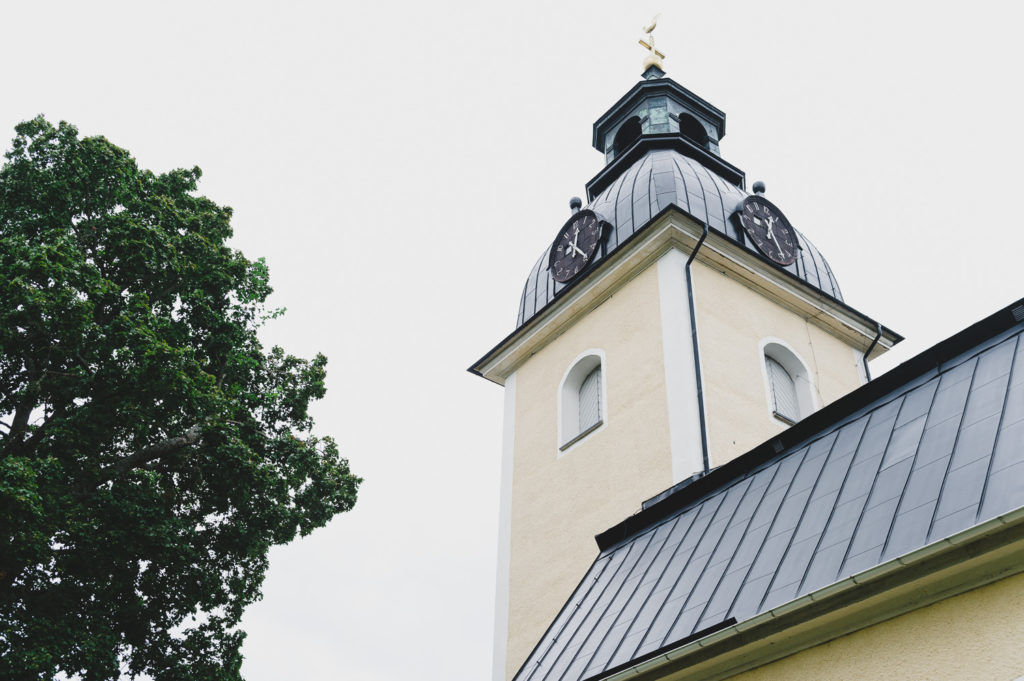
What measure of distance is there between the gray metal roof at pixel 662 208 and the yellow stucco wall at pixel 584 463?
37.2 inches

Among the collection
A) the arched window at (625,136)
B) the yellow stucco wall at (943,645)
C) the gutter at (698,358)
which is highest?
the arched window at (625,136)

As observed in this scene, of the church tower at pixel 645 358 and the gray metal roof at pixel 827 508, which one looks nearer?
the gray metal roof at pixel 827 508

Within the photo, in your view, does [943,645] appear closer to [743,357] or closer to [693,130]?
[743,357]

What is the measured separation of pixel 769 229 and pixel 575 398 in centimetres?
396

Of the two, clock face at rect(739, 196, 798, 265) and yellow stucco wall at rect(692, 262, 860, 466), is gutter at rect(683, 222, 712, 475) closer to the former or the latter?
yellow stucco wall at rect(692, 262, 860, 466)

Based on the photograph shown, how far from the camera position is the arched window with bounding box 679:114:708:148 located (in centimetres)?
1895

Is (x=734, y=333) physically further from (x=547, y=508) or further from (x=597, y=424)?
(x=547, y=508)

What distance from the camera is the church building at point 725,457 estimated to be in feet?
16.0

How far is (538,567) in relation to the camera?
12.1 m

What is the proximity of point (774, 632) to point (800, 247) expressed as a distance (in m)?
10.5

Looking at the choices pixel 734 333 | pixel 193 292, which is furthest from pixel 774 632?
pixel 193 292

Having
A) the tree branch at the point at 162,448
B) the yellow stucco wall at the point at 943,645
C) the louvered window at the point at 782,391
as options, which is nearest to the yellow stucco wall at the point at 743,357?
the louvered window at the point at 782,391

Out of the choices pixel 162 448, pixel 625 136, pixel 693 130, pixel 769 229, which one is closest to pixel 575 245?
pixel 769 229

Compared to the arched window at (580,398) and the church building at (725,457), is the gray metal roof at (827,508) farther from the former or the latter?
the arched window at (580,398)
